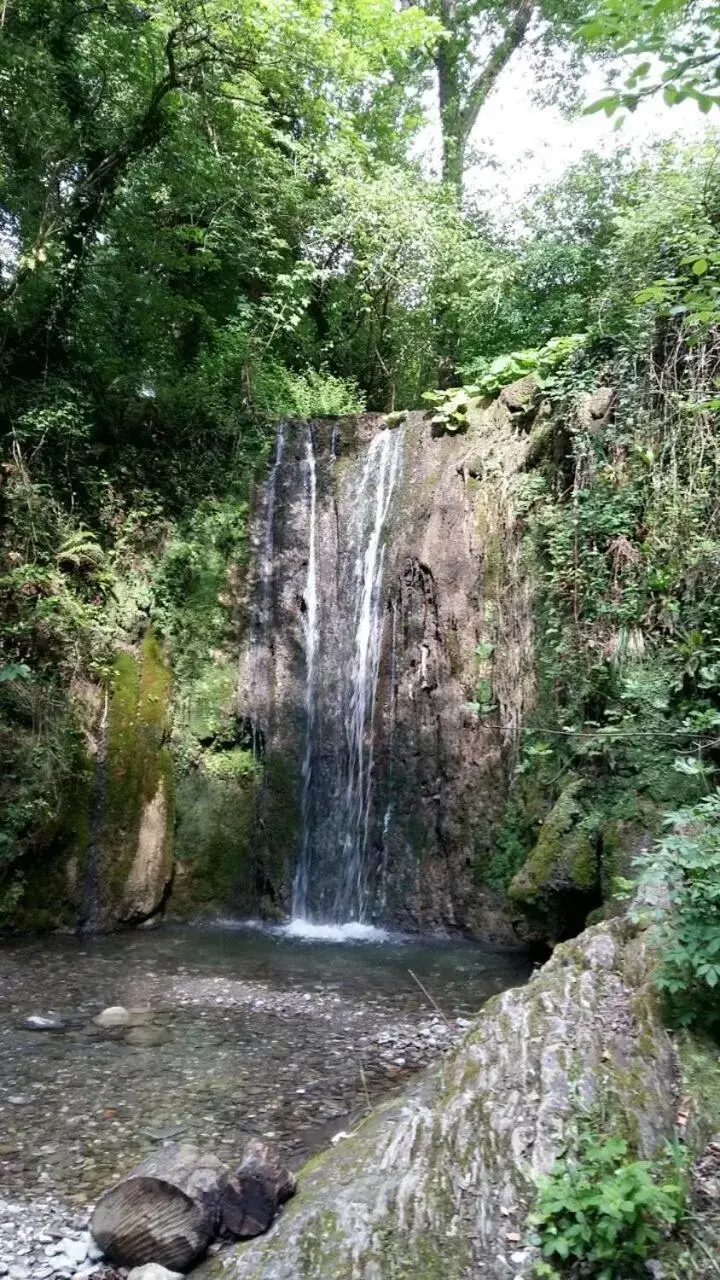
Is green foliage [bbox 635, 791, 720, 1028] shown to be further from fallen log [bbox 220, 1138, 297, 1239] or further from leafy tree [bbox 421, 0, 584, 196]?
leafy tree [bbox 421, 0, 584, 196]

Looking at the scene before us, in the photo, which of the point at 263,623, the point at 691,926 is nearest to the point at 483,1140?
the point at 691,926

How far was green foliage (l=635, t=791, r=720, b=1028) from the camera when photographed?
9.56 ft

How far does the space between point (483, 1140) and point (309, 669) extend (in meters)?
6.27

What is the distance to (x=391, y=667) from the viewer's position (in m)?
8.25

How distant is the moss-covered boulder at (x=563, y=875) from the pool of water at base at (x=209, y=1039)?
55cm

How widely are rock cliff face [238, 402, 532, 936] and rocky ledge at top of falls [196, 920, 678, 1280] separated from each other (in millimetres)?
3752

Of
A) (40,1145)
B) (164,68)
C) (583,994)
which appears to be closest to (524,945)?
(583,994)

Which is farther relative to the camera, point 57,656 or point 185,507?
point 185,507

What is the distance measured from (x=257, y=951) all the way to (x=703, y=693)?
419 cm

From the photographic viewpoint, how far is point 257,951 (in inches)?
267

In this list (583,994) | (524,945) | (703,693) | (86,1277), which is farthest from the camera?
(524,945)

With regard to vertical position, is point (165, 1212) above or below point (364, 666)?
below

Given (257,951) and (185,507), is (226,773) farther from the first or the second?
(185,507)

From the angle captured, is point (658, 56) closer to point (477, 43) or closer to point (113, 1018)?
point (113, 1018)
